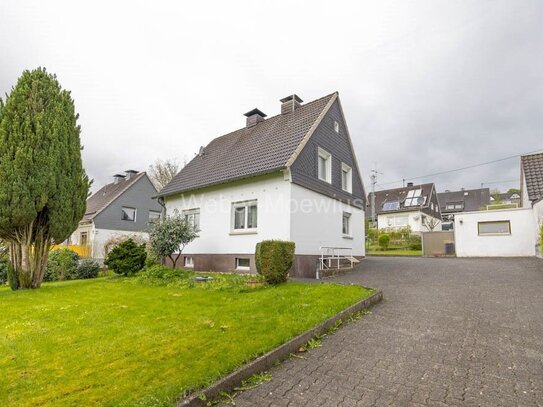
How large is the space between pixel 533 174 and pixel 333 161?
40.8 feet

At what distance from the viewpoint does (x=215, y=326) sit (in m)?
5.31

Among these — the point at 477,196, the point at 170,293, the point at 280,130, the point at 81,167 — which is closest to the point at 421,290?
the point at 170,293

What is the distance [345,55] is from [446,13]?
10.9ft

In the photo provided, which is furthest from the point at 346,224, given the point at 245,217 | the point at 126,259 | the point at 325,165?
the point at 126,259

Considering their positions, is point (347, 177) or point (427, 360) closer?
point (427, 360)

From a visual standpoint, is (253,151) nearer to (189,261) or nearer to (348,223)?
(189,261)

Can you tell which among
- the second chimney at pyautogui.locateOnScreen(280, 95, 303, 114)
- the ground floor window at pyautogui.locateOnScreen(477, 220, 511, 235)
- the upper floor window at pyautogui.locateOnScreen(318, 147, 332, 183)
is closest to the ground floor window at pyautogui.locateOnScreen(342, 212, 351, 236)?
the upper floor window at pyautogui.locateOnScreen(318, 147, 332, 183)

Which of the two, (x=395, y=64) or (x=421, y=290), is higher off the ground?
(x=395, y=64)

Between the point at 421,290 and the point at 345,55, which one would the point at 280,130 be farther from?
the point at 421,290

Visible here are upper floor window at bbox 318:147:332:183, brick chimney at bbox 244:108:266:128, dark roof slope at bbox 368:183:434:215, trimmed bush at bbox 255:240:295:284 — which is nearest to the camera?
trimmed bush at bbox 255:240:295:284

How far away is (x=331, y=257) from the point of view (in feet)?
46.5

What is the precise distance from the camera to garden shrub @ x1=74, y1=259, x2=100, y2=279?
17.6m

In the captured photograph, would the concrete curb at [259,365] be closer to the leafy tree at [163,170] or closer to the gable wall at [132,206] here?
the gable wall at [132,206]

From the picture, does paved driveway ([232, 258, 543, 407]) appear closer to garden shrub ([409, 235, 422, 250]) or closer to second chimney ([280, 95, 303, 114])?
second chimney ([280, 95, 303, 114])
